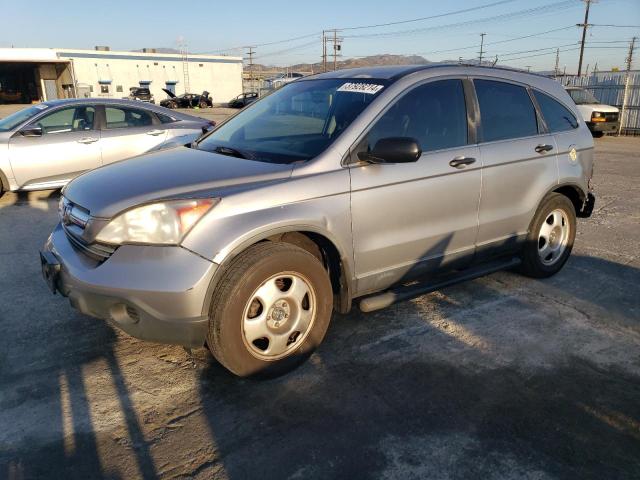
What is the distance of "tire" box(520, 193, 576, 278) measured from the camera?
4578 mm

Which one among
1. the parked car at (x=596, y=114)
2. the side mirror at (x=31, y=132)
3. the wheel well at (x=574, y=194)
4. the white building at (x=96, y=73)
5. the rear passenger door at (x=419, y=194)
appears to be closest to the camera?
the rear passenger door at (x=419, y=194)

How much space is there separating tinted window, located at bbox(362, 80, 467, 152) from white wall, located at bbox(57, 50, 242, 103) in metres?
52.7

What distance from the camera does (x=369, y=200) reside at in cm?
336

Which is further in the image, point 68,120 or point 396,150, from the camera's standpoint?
point 68,120

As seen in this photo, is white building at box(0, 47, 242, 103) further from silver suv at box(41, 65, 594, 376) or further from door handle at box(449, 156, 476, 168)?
door handle at box(449, 156, 476, 168)

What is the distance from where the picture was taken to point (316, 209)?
3127 mm

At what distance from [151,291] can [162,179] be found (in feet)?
2.31

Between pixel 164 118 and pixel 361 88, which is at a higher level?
pixel 361 88

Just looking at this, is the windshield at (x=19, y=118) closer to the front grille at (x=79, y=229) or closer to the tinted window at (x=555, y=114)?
the front grille at (x=79, y=229)

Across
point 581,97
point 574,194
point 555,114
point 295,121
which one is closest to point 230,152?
point 295,121

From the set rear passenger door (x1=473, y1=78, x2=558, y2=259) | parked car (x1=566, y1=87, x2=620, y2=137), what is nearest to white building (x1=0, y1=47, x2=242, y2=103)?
parked car (x1=566, y1=87, x2=620, y2=137)

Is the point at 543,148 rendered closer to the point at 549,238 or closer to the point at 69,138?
the point at 549,238

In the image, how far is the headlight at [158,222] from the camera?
2768 mm

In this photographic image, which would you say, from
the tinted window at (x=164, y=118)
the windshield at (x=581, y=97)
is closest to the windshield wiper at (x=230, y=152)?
the tinted window at (x=164, y=118)
